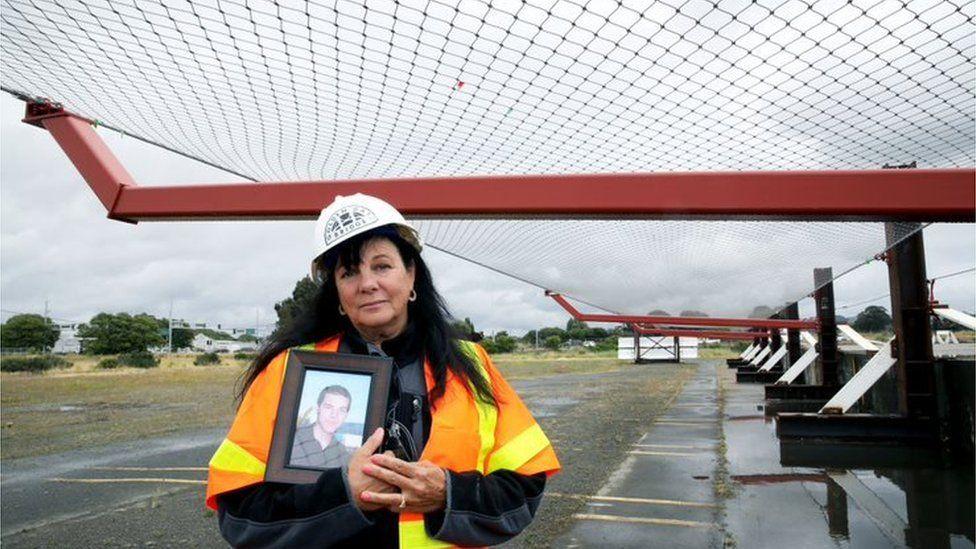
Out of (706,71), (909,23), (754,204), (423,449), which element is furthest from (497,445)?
(909,23)

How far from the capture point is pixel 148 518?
5199mm

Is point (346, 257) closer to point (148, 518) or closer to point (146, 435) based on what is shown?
point (148, 518)

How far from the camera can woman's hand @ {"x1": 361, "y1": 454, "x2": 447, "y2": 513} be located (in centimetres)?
141

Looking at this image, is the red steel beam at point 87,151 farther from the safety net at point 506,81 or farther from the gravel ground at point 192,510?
the gravel ground at point 192,510

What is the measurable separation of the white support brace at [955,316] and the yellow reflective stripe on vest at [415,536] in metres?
8.32

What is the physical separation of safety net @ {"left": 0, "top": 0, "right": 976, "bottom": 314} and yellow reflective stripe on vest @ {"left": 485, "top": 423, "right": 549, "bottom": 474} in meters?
1.31

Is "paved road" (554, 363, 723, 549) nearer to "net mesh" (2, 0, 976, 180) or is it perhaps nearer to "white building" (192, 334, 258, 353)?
"net mesh" (2, 0, 976, 180)

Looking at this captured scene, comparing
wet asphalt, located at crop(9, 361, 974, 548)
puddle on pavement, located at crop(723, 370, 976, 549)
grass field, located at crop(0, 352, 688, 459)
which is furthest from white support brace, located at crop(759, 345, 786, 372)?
grass field, located at crop(0, 352, 688, 459)

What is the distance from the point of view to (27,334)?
3701 inches

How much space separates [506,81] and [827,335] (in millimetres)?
11642

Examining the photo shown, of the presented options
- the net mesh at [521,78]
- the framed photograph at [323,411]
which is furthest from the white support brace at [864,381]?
the framed photograph at [323,411]

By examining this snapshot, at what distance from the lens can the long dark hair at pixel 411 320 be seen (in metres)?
1.76

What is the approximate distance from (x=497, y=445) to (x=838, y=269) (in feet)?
24.4

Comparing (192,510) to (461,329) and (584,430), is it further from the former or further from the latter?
(584,430)
